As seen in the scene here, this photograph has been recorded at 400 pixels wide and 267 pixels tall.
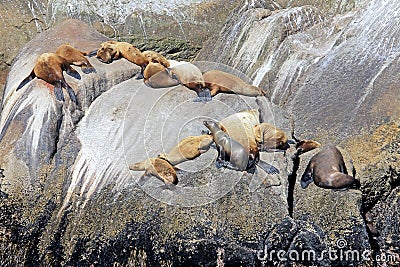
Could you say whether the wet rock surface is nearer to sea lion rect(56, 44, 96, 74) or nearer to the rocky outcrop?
sea lion rect(56, 44, 96, 74)

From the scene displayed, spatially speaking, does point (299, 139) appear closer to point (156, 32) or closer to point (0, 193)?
point (0, 193)

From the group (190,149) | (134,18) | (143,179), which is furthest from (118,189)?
(134,18)

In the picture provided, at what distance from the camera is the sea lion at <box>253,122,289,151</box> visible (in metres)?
6.11

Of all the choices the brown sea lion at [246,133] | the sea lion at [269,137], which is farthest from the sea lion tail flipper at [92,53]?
the sea lion at [269,137]

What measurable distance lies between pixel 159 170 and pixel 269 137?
4.00ft

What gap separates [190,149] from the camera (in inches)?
234

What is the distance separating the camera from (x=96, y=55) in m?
7.38

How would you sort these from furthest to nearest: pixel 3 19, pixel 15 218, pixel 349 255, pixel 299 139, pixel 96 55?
pixel 3 19
pixel 96 55
pixel 299 139
pixel 15 218
pixel 349 255

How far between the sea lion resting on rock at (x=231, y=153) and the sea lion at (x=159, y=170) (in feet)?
1.59

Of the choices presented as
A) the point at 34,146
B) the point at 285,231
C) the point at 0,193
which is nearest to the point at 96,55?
the point at 34,146

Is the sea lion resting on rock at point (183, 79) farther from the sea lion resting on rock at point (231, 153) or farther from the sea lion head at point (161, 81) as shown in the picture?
the sea lion resting on rock at point (231, 153)

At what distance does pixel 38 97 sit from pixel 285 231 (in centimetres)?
316

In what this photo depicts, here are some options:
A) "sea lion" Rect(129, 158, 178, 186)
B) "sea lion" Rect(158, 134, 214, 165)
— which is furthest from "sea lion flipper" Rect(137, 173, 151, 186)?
"sea lion" Rect(158, 134, 214, 165)

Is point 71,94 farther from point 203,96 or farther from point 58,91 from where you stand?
point 203,96
